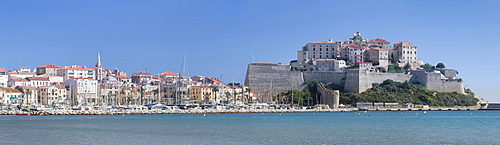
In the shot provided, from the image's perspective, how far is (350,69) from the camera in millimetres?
60844

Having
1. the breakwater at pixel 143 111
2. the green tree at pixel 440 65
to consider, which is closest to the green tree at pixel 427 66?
the green tree at pixel 440 65

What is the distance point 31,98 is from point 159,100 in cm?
1122

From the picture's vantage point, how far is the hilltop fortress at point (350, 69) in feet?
200

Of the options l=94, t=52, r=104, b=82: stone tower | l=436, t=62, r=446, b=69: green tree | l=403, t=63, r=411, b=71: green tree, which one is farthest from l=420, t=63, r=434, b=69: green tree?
l=94, t=52, r=104, b=82: stone tower

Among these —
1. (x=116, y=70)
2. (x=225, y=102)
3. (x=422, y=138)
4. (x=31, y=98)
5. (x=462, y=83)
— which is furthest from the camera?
(x=116, y=70)

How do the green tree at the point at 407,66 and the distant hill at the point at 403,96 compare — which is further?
the green tree at the point at 407,66

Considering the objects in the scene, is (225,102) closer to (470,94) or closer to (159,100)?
(159,100)

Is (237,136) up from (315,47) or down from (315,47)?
down

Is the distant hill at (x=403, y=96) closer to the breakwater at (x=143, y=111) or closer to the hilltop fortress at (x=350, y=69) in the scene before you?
the hilltop fortress at (x=350, y=69)

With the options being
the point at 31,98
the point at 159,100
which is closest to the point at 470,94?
the point at 159,100

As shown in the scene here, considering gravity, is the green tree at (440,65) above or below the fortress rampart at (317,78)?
above

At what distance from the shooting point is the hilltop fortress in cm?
6109

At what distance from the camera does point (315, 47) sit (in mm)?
67938

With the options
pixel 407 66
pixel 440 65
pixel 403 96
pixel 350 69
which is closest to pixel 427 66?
pixel 440 65
